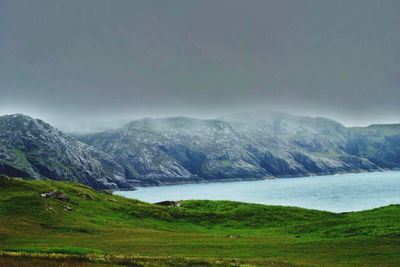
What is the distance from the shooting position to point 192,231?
A: 280 feet

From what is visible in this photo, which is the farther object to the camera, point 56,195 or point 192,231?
point 56,195

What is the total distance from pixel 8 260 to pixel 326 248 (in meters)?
38.6

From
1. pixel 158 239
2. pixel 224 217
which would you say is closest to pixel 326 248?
pixel 158 239

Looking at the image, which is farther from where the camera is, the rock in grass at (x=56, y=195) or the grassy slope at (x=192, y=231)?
the rock in grass at (x=56, y=195)

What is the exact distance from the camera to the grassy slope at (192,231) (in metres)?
50.8

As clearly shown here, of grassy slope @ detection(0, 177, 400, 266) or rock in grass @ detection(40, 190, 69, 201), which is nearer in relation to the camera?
grassy slope @ detection(0, 177, 400, 266)

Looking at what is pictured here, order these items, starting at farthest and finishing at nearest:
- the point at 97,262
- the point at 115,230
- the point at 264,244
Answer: the point at 115,230
the point at 264,244
the point at 97,262

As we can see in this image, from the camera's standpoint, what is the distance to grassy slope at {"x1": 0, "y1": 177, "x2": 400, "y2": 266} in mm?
50750

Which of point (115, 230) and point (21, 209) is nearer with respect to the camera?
point (115, 230)

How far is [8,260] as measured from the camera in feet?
102

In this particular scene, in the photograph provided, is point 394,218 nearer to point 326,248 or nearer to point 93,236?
point 326,248

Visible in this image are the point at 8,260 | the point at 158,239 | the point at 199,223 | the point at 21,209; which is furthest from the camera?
the point at 199,223

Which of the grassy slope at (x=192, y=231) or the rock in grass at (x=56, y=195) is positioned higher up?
the rock in grass at (x=56, y=195)

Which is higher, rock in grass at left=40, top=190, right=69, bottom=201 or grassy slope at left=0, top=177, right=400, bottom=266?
rock in grass at left=40, top=190, right=69, bottom=201
